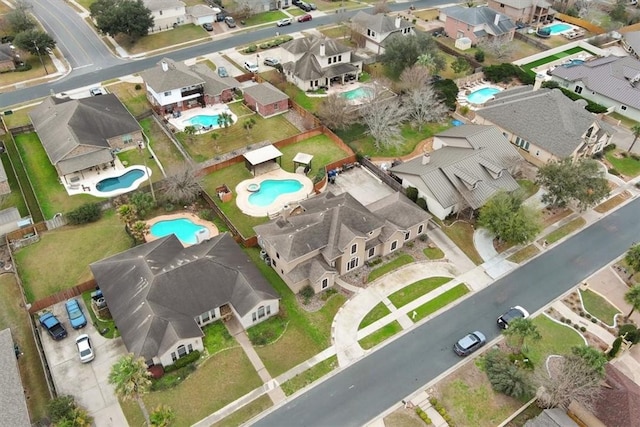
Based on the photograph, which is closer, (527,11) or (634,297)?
(634,297)

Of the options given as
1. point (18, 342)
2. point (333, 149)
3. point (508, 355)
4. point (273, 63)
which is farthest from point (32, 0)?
point (508, 355)

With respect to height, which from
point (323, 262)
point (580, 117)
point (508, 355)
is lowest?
point (508, 355)

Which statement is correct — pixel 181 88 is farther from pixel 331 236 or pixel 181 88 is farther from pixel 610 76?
pixel 610 76

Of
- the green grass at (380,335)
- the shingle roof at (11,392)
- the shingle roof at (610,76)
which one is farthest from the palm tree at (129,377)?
the shingle roof at (610,76)

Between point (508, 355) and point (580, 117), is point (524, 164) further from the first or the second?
point (508, 355)

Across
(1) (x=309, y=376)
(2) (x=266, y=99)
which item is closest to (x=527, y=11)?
(2) (x=266, y=99)

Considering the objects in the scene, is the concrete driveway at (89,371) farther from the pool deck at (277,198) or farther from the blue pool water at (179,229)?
the pool deck at (277,198)
